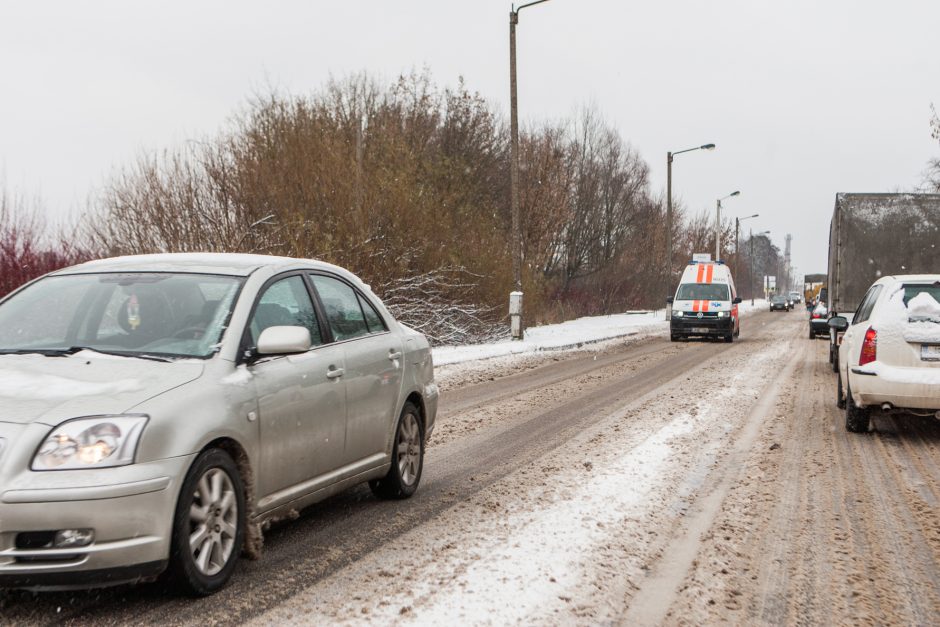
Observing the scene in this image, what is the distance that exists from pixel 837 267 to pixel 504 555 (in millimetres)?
14741

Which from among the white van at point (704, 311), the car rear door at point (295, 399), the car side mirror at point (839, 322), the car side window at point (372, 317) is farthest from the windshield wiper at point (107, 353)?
the white van at point (704, 311)

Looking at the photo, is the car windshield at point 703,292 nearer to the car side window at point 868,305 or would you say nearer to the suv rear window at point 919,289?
the car side window at point 868,305

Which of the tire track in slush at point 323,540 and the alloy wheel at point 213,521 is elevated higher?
the alloy wheel at point 213,521

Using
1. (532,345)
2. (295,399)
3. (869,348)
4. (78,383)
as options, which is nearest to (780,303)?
(532,345)

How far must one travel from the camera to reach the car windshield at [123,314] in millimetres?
4918

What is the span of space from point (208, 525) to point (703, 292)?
26811 millimetres

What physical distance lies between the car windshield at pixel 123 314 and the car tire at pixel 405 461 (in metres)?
1.84

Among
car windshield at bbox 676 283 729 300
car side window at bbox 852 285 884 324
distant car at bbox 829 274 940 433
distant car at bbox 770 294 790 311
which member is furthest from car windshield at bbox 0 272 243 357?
distant car at bbox 770 294 790 311

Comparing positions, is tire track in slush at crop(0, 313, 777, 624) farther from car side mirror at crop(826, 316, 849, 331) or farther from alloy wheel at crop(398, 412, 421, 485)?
car side mirror at crop(826, 316, 849, 331)

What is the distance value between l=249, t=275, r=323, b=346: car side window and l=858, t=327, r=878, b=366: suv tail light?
622 centimetres

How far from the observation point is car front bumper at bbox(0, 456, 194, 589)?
3.88 metres

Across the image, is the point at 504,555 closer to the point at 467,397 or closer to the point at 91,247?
the point at 467,397

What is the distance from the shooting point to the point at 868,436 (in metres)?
10.1

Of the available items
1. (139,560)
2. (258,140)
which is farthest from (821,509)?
(258,140)
